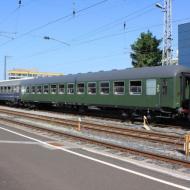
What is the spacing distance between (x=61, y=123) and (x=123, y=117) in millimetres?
5245

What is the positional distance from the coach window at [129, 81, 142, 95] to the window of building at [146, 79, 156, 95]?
72 cm

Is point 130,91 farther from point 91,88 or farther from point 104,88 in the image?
point 91,88

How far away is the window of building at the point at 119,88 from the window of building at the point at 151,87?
2554 mm

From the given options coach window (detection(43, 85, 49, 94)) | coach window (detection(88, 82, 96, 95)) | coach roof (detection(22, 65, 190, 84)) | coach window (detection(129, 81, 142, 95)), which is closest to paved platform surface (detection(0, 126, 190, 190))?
coach roof (detection(22, 65, 190, 84))

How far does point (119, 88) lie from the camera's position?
2886 centimetres

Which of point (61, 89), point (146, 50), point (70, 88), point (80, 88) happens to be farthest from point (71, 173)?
point (146, 50)

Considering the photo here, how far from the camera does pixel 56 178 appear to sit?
9883mm

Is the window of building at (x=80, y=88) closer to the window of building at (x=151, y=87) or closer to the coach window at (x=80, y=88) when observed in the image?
the coach window at (x=80, y=88)

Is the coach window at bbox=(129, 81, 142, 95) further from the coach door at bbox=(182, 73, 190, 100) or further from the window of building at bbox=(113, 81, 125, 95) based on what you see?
the coach door at bbox=(182, 73, 190, 100)

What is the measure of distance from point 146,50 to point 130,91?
130 ft

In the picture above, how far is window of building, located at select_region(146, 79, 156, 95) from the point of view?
83.4 ft

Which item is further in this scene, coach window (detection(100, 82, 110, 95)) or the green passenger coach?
coach window (detection(100, 82, 110, 95))

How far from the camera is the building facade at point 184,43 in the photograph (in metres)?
47.0

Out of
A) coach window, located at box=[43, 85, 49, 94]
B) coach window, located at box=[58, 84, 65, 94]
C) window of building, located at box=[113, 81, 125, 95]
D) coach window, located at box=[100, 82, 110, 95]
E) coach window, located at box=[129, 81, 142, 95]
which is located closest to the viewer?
coach window, located at box=[129, 81, 142, 95]
